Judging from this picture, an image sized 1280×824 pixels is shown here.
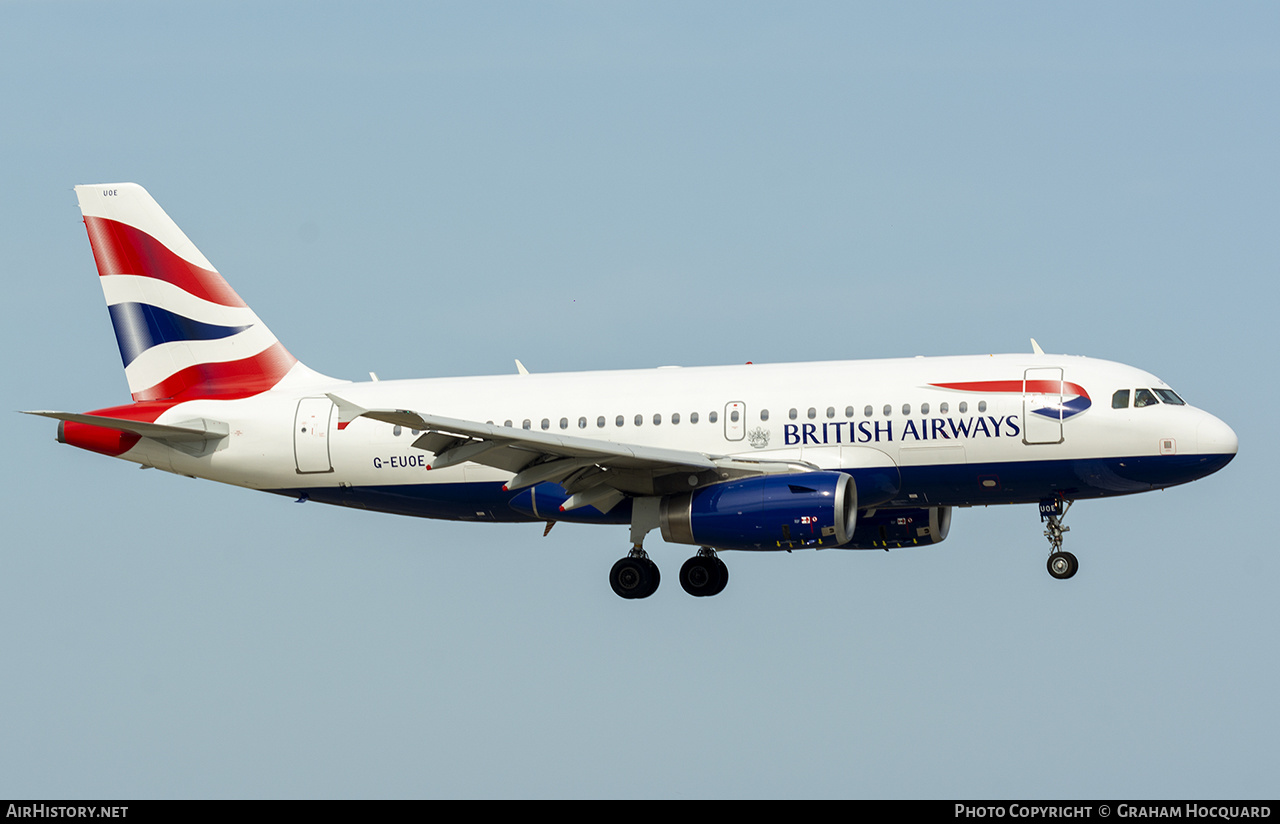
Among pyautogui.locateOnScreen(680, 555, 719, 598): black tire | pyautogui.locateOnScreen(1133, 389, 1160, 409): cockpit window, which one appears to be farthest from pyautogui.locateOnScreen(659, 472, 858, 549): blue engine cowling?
pyautogui.locateOnScreen(1133, 389, 1160, 409): cockpit window

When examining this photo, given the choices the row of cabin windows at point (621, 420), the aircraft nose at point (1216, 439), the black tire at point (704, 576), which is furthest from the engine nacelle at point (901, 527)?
the aircraft nose at point (1216, 439)

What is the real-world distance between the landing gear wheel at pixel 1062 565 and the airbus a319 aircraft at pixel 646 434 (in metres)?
0.04

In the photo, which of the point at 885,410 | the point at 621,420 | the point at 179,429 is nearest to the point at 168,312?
the point at 179,429

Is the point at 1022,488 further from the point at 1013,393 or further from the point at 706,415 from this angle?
the point at 706,415

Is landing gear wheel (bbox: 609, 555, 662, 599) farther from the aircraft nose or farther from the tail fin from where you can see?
the aircraft nose

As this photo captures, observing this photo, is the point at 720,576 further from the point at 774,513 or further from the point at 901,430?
the point at 901,430

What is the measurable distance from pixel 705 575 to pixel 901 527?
489 centimetres

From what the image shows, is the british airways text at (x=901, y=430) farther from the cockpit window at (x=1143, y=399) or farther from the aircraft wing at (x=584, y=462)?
the cockpit window at (x=1143, y=399)

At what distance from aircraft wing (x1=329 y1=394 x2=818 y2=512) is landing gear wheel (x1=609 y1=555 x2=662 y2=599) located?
1.95 metres

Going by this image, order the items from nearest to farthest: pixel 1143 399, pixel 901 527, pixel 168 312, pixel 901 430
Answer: pixel 1143 399 → pixel 901 430 → pixel 901 527 → pixel 168 312

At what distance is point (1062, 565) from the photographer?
35219 millimetres

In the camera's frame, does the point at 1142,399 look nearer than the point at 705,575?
Yes

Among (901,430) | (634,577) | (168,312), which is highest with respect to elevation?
(168,312)

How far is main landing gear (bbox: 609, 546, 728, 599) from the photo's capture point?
1442 inches
